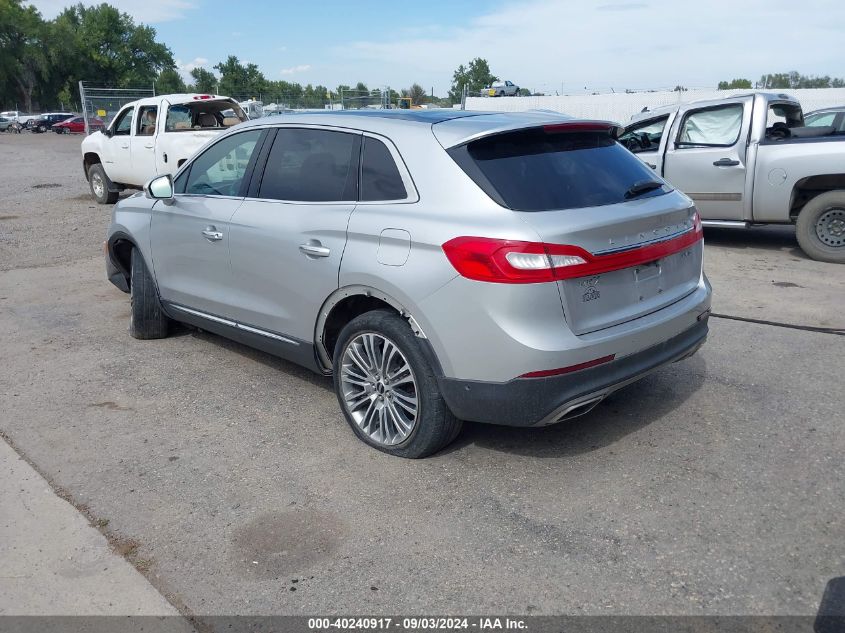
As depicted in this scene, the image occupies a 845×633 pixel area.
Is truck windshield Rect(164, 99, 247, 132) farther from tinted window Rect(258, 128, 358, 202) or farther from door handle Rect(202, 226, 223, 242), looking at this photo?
tinted window Rect(258, 128, 358, 202)

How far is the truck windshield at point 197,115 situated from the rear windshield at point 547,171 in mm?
9895

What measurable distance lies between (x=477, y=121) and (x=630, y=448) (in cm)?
194

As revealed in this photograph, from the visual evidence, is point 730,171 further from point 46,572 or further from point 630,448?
point 46,572

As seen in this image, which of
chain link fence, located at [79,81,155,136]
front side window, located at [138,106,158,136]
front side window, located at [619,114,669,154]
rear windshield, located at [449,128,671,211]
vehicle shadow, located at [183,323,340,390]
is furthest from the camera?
chain link fence, located at [79,81,155,136]

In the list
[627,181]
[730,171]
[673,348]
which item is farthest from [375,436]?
[730,171]

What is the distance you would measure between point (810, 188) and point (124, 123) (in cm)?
1138

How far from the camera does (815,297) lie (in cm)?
706

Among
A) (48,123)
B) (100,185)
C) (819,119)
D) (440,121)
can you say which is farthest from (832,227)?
(48,123)

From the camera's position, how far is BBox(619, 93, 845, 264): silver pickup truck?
843 cm

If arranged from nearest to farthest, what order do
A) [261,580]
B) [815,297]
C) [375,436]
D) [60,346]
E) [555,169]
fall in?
[261,580], [555,169], [375,436], [60,346], [815,297]

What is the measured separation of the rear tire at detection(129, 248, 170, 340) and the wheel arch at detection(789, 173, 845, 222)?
6.98m

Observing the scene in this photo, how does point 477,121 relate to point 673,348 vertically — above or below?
above

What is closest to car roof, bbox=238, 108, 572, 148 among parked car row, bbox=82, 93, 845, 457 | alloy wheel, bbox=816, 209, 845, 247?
parked car row, bbox=82, 93, 845, 457

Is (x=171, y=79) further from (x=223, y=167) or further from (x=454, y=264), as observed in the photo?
(x=454, y=264)
